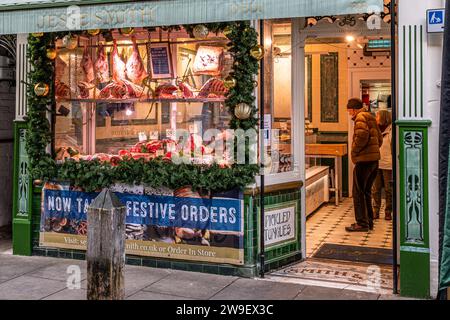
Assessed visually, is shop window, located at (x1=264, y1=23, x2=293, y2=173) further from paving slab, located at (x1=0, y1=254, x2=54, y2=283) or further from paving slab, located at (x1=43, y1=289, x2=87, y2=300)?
paving slab, located at (x1=0, y1=254, x2=54, y2=283)

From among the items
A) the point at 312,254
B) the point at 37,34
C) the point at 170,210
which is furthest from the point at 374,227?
the point at 37,34

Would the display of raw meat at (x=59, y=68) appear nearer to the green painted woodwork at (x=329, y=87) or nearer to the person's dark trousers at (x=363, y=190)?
the person's dark trousers at (x=363, y=190)

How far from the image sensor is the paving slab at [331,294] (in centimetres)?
583

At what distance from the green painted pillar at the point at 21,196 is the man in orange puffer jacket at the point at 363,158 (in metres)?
4.76

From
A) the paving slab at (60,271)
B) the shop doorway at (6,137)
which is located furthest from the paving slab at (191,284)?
the shop doorway at (6,137)

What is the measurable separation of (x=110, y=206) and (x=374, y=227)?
5.87 m

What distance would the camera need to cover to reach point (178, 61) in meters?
7.32

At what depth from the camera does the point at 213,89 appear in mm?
6945

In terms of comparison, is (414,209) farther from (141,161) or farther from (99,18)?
(99,18)

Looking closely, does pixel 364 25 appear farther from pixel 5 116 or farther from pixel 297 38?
pixel 5 116

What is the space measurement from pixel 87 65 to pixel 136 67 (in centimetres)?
70

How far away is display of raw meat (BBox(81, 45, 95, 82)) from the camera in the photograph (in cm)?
768

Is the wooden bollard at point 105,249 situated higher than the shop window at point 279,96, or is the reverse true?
the shop window at point 279,96

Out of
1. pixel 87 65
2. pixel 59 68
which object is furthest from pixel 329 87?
pixel 59 68
